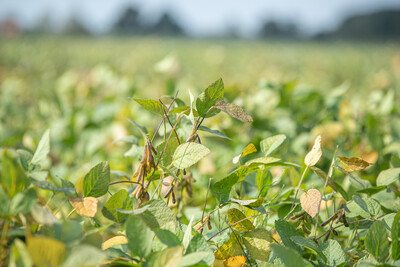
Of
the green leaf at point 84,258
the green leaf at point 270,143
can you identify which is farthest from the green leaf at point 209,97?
the green leaf at point 84,258

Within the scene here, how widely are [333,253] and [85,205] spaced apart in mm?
300

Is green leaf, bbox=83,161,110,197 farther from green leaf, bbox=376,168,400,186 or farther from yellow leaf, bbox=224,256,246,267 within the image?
green leaf, bbox=376,168,400,186

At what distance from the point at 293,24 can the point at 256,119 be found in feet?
83.0

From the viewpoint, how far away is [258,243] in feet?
1.42

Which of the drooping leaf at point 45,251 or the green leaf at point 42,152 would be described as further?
the green leaf at point 42,152

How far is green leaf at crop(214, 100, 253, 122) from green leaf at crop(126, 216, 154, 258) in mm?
166

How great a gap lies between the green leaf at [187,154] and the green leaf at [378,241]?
213mm

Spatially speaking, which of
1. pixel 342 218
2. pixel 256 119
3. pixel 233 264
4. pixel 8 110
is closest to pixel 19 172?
pixel 233 264

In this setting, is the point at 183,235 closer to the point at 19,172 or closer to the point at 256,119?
the point at 19,172

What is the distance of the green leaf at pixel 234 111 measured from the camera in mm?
429

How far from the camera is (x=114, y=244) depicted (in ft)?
1.36

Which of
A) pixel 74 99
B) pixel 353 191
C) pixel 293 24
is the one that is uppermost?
pixel 353 191

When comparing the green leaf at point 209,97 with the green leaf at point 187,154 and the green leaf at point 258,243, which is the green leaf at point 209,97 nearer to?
the green leaf at point 187,154

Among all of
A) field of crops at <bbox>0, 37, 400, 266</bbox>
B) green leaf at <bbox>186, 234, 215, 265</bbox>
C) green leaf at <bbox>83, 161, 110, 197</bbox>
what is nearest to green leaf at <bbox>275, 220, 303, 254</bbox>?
field of crops at <bbox>0, 37, 400, 266</bbox>
